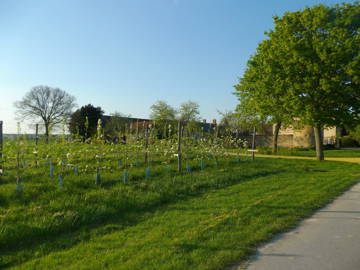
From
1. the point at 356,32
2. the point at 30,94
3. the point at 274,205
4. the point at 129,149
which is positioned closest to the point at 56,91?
the point at 30,94

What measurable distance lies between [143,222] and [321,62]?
15.1 meters

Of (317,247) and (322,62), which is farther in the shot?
(322,62)

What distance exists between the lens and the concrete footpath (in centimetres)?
310

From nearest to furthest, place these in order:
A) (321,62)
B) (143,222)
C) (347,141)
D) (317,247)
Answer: (317,247) < (143,222) < (321,62) < (347,141)

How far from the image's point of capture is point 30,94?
43.4 m

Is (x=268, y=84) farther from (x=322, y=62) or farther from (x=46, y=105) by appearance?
(x=46, y=105)

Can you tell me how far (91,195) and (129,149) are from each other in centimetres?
428

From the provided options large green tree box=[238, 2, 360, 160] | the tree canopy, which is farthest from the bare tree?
large green tree box=[238, 2, 360, 160]

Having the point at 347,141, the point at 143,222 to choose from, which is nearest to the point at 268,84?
the point at 143,222

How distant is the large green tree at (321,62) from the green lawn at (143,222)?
9692 millimetres

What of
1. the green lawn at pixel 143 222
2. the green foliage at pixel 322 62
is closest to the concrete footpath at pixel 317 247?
the green lawn at pixel 143 222

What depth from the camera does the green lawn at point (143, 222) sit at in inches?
131

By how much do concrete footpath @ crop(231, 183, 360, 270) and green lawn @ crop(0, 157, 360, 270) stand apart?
24 cm

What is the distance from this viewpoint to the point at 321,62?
1529 centimetres
